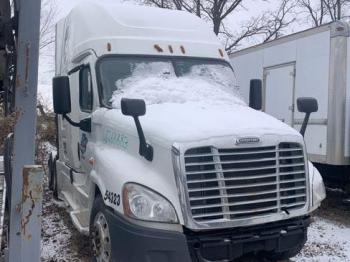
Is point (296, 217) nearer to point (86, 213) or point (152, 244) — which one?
point (152, 244)

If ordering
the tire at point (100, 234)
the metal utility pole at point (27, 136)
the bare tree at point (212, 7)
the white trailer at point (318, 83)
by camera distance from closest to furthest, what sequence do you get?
the metal utility pole at point (27, 136)
the tire at point (100, 234)
the white trailer at point (318, 83)
the bare tree at point (212, 7)

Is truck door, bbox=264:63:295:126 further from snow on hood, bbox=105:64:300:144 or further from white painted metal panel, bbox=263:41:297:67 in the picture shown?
snow on hood, bbox=105:64:300:144

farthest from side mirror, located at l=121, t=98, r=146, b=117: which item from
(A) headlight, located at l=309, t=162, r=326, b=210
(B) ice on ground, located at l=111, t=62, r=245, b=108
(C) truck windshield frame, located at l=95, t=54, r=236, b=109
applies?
(A) headlight, located at l=309, t=162, r=326, b=210

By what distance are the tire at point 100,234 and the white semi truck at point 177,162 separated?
1 centimetres

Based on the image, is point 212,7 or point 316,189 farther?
point 212,7

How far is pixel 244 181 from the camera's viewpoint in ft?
14.1

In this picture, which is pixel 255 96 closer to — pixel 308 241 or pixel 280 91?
pixel 308 241

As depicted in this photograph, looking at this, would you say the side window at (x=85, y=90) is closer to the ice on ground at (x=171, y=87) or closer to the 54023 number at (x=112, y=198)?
the ice on ground at (x=171, y=87)

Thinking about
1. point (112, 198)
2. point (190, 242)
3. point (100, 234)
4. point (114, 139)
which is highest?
point (114, 139)

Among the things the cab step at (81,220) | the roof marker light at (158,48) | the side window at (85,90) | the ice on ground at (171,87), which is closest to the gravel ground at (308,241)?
the cab step at (81,220)

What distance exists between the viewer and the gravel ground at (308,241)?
5.99m

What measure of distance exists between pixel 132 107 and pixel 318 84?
197 inches

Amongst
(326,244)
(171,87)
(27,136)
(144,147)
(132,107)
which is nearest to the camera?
(27,136)

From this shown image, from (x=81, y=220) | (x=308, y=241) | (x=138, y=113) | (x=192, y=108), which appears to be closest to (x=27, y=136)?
(x=138, y=113)
